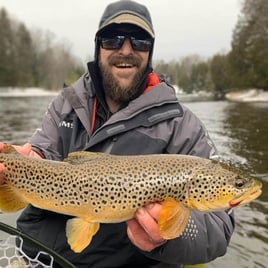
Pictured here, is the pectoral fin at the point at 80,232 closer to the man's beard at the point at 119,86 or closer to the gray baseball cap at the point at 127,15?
the man's beard at the point at 119,86

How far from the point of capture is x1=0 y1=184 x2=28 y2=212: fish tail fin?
276 centimetres

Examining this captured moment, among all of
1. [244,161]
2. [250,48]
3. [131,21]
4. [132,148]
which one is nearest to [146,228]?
[132,148]

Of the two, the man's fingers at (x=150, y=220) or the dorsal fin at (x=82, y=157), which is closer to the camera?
the man's fingers at (x=150, y=220)

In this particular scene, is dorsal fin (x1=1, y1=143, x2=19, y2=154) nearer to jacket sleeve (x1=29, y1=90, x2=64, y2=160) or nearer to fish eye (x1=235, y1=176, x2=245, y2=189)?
jacket sleeve (x1=29, y1=90, x2=64, y2=160)

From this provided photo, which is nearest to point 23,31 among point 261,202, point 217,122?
point 217,122

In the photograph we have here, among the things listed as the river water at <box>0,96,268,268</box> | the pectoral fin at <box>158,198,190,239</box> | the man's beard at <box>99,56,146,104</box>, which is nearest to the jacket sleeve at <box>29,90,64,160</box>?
the man's beard at <box>99,56,146,104</box>

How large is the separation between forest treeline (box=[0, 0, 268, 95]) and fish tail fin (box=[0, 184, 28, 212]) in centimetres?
444

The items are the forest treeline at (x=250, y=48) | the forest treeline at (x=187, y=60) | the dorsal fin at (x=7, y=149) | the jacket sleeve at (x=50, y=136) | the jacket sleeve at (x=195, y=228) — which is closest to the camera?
the jacket sleeve at (x=195, y=228)

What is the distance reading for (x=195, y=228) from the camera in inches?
106

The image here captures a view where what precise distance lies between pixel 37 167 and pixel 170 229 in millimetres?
944

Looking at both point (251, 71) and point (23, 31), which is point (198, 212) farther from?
point (23, 31)

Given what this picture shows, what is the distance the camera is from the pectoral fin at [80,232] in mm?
2604

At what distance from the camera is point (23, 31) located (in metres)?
71.2

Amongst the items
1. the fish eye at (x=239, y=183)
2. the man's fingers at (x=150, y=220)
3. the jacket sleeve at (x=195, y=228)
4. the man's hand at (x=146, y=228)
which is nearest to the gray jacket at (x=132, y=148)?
the jacket sleeve at (x=195, y=228)
